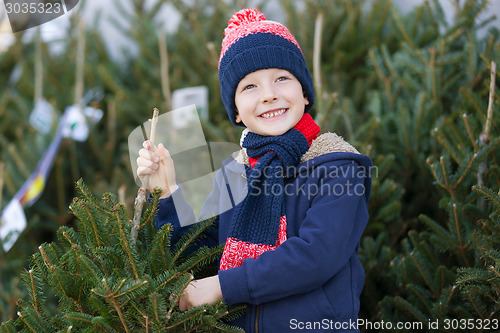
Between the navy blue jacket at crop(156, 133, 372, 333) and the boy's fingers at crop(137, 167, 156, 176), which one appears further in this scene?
the boy's fingers at crop(137, 167, 156, 176)

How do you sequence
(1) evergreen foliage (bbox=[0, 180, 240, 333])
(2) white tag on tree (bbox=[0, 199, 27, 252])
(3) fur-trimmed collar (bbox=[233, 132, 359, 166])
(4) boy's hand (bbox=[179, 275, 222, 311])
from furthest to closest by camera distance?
1. (2) white tag on tree (bbox=[0, 199, 27, 252])
2. (3) fur-trimmed collar (bbox=[233, 132, 359, 166])
3. (4) boy's hand (bbox=[179, 275, 222, 311])
4. (1) evergreen foliage (bbox=[0, 180, 240, 333])

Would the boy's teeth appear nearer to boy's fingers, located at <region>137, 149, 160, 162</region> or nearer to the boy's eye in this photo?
the boy's eye

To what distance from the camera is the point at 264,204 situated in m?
1.51

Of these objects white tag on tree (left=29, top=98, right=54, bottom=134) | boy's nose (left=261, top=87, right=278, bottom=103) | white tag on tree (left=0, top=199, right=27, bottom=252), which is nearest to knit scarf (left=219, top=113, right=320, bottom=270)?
boy's nose (left=261, top=87, right=278, bottom=103)

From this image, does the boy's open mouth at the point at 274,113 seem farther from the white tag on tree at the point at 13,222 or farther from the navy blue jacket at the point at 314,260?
the white tag on tree at the point at 13,222

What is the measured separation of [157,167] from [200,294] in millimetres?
437

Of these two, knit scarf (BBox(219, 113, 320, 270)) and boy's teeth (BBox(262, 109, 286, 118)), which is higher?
boy's teeth (BBox(262, 109, 286, 118))

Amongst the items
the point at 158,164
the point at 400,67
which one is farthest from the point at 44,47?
the point at 158,164

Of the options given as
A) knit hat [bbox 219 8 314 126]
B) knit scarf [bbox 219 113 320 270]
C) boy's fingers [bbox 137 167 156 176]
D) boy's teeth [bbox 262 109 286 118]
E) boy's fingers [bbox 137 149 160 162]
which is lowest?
knit scarf [bbox 219 113 320 270]

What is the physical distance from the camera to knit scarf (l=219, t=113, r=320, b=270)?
1.47 m

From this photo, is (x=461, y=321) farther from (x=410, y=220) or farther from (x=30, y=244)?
(x=30, y=244)

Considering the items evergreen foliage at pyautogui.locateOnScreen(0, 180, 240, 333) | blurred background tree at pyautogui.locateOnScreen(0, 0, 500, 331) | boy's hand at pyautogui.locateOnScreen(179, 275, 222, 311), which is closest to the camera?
evergreen foliage at pyautogui.locateOnScreen(0, 180, 240, 333)

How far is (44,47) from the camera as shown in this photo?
449 centimetres

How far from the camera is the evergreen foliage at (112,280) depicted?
1.26 meters
